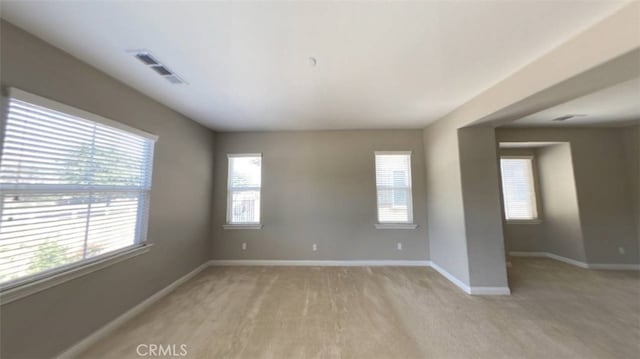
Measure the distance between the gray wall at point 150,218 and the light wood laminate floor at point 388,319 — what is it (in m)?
0.30

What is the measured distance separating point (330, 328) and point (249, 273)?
204cm

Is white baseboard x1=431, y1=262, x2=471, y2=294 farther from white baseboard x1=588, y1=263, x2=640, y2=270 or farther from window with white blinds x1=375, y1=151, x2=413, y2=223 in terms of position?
white baseboard x1=588, y1=263, x2=640, y2=270

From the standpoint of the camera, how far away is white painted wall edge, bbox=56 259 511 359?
197 cm

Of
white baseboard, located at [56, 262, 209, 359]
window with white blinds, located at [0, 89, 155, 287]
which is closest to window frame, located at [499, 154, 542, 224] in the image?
white baseboard, located at [56, 262, 209, 359]

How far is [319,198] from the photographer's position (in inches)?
169

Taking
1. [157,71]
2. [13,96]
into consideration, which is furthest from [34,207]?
[157,71]

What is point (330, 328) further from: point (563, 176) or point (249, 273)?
point (563, 176)

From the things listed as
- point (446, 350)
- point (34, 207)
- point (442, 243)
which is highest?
point (34, 207)

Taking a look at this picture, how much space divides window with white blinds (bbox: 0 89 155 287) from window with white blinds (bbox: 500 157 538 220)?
6.56m

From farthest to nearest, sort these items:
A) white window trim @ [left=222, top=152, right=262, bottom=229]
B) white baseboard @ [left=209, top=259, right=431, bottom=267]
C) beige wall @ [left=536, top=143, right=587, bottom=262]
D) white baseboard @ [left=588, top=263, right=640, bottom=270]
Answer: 1. white window trim @ [left=222, top=152, right=262, bottom=229]
2. white baseboard @ [left=209, top=259, right=431, bottom=267]
3. beige wall @ [left=536, top=143, right=587, bottom=262]
4. white baseboard @ [left=588, top=263, right=640, bottom=270]

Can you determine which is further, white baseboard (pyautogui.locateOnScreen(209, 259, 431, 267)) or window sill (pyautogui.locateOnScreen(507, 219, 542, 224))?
window sill (pyautogui.locateOnScreen(507, 219, 542, 224))

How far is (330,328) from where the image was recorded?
2.23 meters

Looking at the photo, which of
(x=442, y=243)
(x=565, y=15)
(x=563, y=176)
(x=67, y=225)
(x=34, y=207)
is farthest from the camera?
(x=563, y=176)

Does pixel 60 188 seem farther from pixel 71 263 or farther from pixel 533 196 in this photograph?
pixel 533 196
